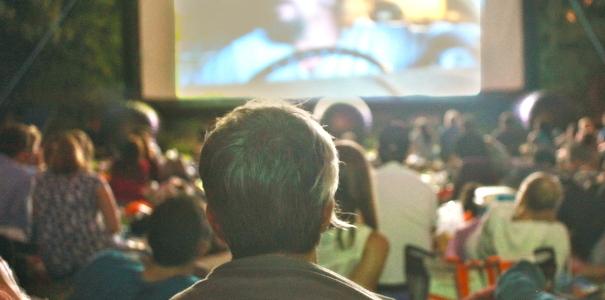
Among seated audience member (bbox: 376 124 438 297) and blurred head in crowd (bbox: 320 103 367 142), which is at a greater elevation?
blurred head in crowd (bbox: 320 103 367 142)

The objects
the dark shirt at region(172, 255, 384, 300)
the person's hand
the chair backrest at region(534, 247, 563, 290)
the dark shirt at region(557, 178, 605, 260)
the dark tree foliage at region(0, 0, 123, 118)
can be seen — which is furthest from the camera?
the dark tree foliage at region(0, 0, 123, 118)

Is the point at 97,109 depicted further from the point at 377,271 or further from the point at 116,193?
the point at 377,271

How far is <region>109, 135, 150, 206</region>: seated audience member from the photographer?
6.40 m

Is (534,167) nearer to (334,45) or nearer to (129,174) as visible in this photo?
(129,174)

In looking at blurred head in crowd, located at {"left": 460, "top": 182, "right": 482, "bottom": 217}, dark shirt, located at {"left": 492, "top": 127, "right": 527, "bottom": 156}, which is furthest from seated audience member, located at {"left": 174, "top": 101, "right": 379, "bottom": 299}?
dark shirt, located at {"left": 492, "top": 127, "right": 527, "bottom": 156}

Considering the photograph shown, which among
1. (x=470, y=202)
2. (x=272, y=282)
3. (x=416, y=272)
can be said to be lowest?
(x=416, y=272)

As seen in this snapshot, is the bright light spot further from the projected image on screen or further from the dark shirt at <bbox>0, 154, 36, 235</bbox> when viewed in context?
the dark shirt at <bbox>0, 154, 36, 235</bbox>

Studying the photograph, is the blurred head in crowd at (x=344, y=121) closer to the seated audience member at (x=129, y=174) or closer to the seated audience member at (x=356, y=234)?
the seated audience member at (x=129, y=174)

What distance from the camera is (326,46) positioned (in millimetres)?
13172

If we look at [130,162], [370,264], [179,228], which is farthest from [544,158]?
[179,228]

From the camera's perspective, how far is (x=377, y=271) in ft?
10.7

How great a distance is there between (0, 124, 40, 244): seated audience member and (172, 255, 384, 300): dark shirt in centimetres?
445

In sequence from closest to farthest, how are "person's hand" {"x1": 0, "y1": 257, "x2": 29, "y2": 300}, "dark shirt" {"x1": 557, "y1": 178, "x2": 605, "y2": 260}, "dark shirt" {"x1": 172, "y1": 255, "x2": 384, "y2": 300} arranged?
"dark shirt" {"x1": 172, "y1": 255, "x2": 384, "y2": 300} → "person's hand" {"x1": 0, "y1": 257, "x2": 29, "y2": 300} → "dark shirt" {"x1": 557, "y1": 178, "x2": 605, "y2": 260}

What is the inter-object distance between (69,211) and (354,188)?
94.1 inches
